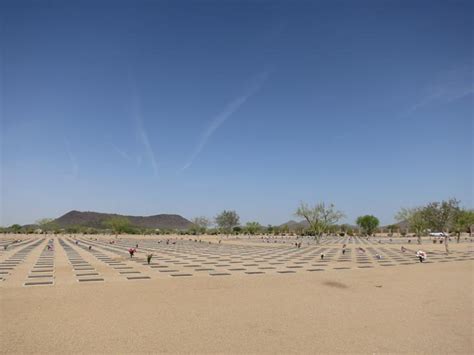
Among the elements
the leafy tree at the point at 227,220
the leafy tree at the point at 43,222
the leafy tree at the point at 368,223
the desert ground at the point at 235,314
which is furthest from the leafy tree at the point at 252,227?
Answer: the desert ground at the point at 235,314

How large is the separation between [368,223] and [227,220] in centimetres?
4373

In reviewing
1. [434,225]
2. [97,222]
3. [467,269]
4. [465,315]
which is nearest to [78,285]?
[465,315]

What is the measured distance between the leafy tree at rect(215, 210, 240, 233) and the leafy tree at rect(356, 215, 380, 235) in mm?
39544

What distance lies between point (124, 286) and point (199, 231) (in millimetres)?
93724

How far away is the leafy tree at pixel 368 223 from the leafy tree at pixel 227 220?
3954 cm

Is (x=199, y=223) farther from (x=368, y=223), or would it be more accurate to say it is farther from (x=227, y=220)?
(x=368, y=223)

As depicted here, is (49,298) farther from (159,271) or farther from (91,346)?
(159,271)

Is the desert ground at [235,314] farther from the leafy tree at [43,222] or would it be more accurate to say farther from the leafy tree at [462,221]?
the leafy tree at [43,222]

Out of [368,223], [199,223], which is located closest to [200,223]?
[199,223]

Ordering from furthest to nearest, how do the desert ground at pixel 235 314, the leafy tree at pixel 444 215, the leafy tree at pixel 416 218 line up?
the leafy tree at pixel 416 218
the leafy tree at pixel 444 215
the desert ground at pixel 235 314

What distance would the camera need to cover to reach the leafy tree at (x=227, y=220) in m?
104

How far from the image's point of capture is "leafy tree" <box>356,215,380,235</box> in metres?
101

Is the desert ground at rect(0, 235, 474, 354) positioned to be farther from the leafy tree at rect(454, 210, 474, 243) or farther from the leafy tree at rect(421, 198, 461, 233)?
the leafy tree at rect(454, 210, 474, 243)

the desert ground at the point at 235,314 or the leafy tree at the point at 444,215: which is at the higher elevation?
the leafy tree at the point at 444,215
